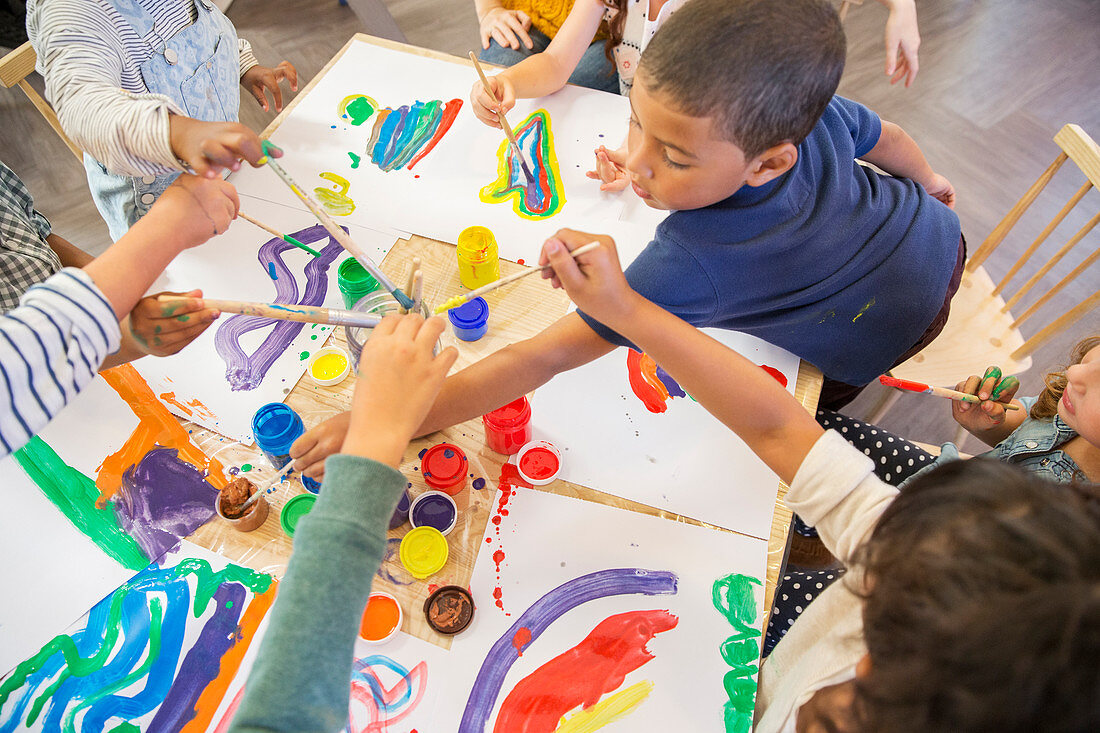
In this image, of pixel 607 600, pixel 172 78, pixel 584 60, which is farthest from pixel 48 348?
pixel 584 60

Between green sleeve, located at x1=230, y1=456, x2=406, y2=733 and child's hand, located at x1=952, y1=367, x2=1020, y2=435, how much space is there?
1.04 m

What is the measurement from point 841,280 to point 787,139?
29 cm

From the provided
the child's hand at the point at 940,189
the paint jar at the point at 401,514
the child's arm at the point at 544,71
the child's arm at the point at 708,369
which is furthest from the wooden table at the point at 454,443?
the child's hand at the point at 940,189

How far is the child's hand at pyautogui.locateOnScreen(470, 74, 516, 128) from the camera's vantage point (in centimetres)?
123

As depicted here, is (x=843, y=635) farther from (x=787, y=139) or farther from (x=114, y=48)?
(x=114, y=48)

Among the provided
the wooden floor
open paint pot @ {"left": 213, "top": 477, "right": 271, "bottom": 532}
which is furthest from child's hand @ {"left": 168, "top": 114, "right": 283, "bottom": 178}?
the wooden floor

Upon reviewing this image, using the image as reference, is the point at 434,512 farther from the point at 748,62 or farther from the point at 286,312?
the point at 748,62

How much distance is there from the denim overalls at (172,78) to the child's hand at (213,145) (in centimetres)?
37

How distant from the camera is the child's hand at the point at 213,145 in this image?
2.73 feet

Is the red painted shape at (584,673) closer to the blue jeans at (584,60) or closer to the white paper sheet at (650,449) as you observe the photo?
the white paper sheet at (650,449)

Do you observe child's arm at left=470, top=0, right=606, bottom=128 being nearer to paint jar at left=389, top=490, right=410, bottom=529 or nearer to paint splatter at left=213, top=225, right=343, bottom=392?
paint splatter at left=213, top=225, right=343, bottom=392

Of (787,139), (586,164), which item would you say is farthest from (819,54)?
(586,164)

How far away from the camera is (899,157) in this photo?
1.18 m

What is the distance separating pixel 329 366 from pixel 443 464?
0.26 meters
